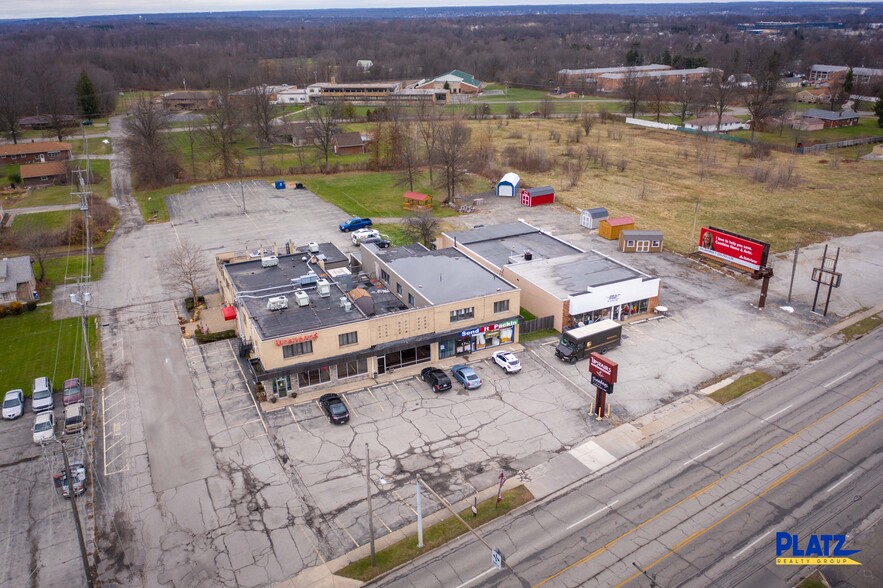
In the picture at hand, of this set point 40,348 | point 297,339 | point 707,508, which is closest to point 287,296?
point 297,339

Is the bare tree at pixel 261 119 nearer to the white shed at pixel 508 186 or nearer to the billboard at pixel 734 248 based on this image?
the white shed at pixel 508 186

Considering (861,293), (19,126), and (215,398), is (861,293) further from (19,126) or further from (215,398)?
(19,126)

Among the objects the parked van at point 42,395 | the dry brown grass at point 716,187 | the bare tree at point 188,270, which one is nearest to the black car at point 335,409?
the parked van at point 42,395

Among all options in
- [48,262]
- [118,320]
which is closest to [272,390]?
[118,320]

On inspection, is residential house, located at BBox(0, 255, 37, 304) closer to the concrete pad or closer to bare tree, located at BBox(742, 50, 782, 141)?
the concrete pad

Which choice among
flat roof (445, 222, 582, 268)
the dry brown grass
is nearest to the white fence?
the dry brown grass
